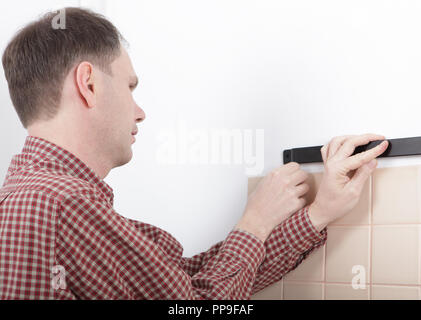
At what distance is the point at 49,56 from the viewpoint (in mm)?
975

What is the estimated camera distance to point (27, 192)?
31.1 inches

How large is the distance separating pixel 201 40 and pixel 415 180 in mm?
676

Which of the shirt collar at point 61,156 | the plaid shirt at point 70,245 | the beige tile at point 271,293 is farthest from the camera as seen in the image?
the beige tile at point 271,293

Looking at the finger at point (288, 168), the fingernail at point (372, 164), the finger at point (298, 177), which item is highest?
the fingernail at point (372, 164)

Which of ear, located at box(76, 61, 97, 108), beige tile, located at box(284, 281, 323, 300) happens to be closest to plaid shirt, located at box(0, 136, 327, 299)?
ear, located at box(76, 61, 97, 108)

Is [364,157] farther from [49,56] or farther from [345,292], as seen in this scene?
[49,56]

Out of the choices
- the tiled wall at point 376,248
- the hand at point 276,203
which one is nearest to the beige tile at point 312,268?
the tiled wall at point 376,248

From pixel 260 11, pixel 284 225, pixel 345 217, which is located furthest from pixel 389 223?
pixel 260 11

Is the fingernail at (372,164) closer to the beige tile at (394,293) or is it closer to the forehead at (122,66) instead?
the beige tile at (394,293)

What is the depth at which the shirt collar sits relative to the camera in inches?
35.7

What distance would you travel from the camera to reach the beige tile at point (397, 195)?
0.97 m

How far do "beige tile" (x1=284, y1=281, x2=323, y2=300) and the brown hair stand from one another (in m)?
0.61

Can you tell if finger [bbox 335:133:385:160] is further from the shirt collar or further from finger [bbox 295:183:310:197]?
the shirt collar
